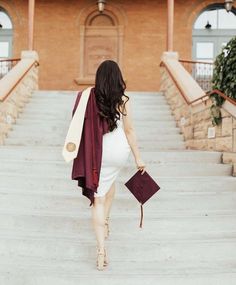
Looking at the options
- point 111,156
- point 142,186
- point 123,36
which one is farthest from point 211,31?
point 111,156

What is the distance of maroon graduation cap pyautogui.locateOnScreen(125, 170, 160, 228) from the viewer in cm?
335

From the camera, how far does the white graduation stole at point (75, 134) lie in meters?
2.96

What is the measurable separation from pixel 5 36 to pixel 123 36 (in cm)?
416

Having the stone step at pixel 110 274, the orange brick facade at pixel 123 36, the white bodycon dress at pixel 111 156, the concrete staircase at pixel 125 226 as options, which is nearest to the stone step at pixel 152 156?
the concrete staircase at pixel 125 226

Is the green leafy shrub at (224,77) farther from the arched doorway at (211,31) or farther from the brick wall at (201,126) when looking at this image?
the arched doorway at (211,31)

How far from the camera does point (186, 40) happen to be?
1446 cm

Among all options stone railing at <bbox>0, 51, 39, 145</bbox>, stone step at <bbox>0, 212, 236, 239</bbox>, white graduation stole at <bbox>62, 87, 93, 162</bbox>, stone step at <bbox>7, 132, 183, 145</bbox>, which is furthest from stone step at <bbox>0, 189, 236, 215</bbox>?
stone railing at <bbox>0, 51, 39, 145</bbox>

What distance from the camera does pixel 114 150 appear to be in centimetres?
308

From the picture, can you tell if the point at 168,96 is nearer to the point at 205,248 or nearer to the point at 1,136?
the point at 1,136

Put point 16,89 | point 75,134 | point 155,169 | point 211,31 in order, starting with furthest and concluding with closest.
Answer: point 211,31, point 16,89, point 155,169, point 75,134

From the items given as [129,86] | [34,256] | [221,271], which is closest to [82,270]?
[34,256]

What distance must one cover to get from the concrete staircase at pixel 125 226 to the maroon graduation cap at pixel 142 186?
1.49 feet

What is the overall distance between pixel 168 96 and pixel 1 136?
153 inches

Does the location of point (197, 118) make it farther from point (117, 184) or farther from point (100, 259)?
point (100, 259)
